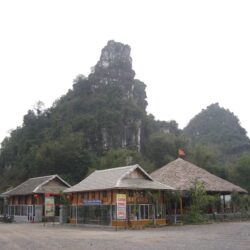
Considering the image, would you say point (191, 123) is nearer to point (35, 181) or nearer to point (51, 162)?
point (51, 162)

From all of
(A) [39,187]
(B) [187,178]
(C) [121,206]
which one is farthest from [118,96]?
(C) [121,206]

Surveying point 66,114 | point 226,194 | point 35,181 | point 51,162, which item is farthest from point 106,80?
point 226,194

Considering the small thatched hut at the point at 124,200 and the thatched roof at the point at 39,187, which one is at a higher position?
the thatched roof at the point at 39,187

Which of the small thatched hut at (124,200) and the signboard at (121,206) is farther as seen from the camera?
the small thatched hut at (124,200)

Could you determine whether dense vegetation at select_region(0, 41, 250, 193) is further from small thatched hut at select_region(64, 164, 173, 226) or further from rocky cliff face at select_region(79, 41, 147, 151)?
small thatched hut at select_region(64, 164, 173, 226)

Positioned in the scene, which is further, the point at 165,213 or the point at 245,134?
the point at 245,134

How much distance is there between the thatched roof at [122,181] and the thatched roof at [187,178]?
3.25m

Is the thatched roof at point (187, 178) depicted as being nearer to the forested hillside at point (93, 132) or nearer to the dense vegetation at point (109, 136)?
the forested hillside at point (93, 132)

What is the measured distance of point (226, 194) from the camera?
3844cm

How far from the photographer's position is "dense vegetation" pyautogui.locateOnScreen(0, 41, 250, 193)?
64.0 meters

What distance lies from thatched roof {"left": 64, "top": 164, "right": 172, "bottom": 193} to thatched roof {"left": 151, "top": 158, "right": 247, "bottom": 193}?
10.7 feet

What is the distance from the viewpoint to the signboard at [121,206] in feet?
92.2

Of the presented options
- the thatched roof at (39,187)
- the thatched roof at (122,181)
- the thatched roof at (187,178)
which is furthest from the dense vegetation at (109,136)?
the thatched roof at (122,181)

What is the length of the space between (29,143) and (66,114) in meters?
9.94
